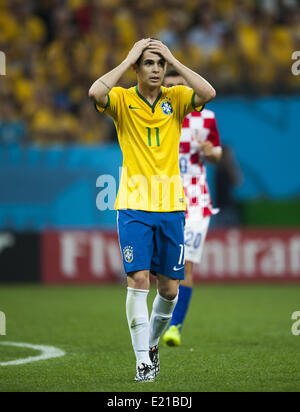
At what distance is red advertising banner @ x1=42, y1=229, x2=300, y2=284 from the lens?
1309 cm

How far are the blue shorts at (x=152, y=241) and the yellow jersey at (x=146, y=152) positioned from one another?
62mm

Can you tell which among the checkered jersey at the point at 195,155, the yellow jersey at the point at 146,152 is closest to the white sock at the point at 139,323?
the yellow jersey at the point at 146,152

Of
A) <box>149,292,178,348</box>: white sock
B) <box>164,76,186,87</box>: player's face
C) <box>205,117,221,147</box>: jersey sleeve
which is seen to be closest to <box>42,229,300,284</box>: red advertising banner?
<box>205,117,221,147</box>: jersey sleeve

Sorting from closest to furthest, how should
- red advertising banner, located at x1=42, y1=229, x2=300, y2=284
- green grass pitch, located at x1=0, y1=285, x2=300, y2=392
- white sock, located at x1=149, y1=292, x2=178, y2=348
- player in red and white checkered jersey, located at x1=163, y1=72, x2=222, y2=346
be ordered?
green grass pitch, located at x1=0, y1=285, x2=300, y2=392
white sock, located at x1=149, y1=292, x2=178, y2=348
player in red and white checkered jersey, located at x1=163, y1=72, x2=222, y2=346
red advertising banner, located at x1=42, y1=229, x2=300, y2=284

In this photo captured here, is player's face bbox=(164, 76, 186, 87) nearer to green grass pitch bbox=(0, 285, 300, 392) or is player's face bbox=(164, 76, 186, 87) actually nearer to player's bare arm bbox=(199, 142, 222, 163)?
player's bare arm bbox=(199, 142, 222, 163)

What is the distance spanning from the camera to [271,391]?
193 inches

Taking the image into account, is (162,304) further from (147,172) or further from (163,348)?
(163,348)

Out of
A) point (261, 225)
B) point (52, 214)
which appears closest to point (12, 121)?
point (52, 214)

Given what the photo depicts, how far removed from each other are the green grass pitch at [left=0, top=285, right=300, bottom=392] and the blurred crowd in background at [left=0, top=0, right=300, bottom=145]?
11.8 feet

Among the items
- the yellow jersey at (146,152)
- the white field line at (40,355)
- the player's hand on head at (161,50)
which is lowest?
the white field line at (40,355)

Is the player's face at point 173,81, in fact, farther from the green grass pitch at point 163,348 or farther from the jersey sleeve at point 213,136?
the green grass pitch at point 163,348

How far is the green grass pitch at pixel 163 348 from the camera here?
5297 millimetres

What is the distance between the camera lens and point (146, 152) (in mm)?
5488
